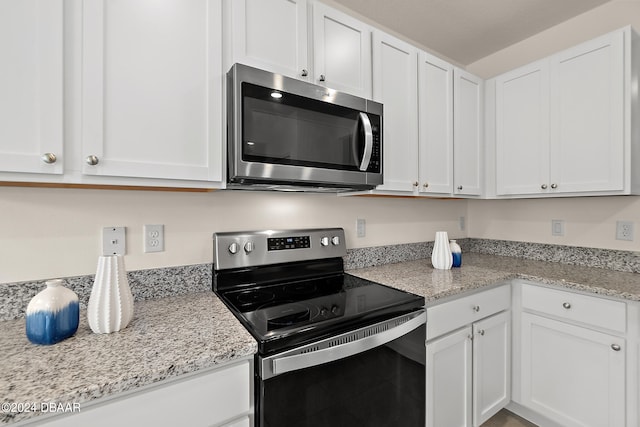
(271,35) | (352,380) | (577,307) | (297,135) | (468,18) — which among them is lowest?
(352,380)

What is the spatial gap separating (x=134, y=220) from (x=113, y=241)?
0.37ft

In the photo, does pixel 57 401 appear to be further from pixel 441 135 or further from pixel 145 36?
pixel 441 135

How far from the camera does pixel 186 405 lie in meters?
0.78

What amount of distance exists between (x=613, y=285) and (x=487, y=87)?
59.7 inches

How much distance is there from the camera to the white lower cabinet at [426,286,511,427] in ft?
4.60

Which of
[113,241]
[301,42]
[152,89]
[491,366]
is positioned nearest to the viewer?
[152,89]

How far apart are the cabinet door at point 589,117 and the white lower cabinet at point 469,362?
2.65ft

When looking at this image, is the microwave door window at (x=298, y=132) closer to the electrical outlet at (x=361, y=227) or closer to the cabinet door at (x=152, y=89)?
the cabinet door at (x=152, y=89)

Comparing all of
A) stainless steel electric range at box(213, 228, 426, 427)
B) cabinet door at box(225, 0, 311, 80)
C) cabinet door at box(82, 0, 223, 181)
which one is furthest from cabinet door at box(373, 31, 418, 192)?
cabinet door at box(82, 0, 223, 181)

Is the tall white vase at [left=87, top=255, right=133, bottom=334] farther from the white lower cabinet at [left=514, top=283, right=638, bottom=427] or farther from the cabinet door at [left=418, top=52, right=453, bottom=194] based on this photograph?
the white lower cabinet at [left=514, top=283, right=638, bottom=427]

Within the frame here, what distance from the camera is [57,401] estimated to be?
2.03 feet

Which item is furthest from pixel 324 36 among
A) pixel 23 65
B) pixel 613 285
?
pixel 613 285

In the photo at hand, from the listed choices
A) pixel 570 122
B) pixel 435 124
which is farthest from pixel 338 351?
pixel 570 122

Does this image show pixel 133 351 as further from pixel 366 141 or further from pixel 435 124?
pixel 435 124
